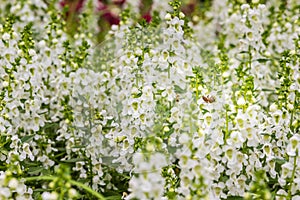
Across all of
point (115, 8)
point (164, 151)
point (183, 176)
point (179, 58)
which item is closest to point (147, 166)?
point (183, 176)

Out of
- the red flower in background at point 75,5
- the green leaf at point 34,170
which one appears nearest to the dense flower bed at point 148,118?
the green leaf at point 34,170

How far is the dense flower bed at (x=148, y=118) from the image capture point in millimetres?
1882

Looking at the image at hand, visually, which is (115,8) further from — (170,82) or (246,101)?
(246,101)

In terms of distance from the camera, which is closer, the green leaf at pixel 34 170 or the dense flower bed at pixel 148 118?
the dense flower bed at pixel 148 118

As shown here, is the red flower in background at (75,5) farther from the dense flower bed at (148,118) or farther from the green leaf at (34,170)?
the green leaf at (34,170)

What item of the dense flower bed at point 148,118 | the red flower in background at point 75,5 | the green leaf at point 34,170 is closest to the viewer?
the dense flower bed at point 148,118

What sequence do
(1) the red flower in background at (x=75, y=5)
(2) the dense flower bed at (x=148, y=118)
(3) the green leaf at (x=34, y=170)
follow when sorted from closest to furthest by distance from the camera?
(2) the dense flower bed at (x=148, y=118), (3) the green leaf at (x=34, y=170), (1) the red flower in background at (x=75, y=5)

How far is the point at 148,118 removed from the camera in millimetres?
2125

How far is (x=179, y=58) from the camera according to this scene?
2.33 metres

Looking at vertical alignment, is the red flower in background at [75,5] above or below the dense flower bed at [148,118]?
above

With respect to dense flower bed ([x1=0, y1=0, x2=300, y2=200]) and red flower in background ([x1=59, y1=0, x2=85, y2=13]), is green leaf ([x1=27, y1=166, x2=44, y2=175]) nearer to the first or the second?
dense flower bed ([x1=0, y1=0, x2=300, y2=200])

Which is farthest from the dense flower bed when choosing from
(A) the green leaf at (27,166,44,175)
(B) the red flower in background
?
(B) the red flower in background

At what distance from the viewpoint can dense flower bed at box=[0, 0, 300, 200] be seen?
1.88m

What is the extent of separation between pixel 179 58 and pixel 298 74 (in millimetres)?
451
